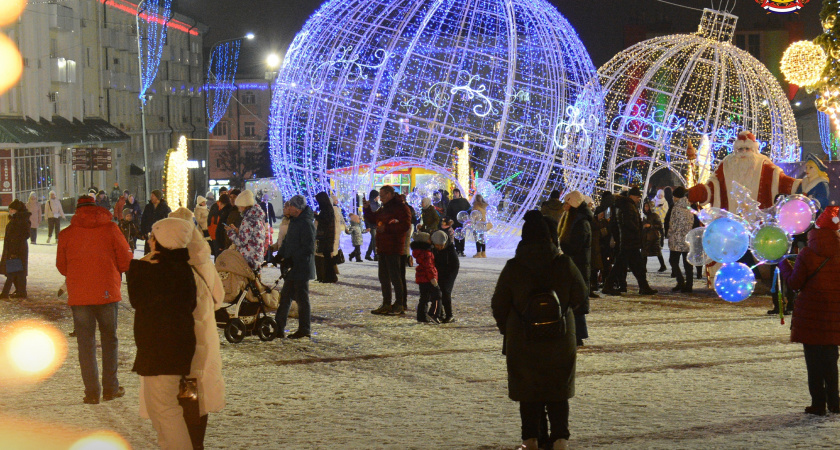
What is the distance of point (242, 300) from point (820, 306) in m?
5.94

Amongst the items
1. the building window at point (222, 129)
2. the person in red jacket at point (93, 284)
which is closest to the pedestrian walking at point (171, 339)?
the person in red jacket at point (93, 284)

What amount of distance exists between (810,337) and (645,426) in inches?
54.7

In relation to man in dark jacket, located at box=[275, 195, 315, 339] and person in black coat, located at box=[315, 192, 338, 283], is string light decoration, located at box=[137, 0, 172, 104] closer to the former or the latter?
person in black coat, located at box=[315, 192, 338, 283]

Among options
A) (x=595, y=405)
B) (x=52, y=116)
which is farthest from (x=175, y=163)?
(x=595, y=405)

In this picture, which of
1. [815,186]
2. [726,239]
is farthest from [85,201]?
[815,186]

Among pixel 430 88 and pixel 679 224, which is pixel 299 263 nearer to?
pixel 679 224

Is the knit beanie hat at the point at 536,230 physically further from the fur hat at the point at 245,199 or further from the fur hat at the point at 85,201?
the fur hat at the point at 245,199

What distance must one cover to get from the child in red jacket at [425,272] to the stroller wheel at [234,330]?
2.32 m

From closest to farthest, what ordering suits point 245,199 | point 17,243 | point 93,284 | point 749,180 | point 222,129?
point 93,284 < point 245,199 < point 749,180 < point 17,243 < point 222,129

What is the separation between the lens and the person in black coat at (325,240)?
13.9 metres

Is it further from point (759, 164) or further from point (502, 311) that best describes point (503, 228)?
point (502, 311)

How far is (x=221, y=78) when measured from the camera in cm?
7931

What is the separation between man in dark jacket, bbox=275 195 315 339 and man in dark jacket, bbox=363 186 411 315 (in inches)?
70.6

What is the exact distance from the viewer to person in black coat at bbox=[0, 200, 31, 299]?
13.8 meters
